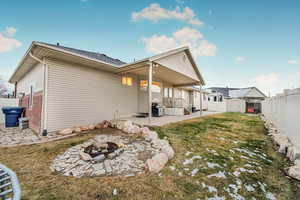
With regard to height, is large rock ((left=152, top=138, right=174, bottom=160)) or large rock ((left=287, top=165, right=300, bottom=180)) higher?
large rock ((left=152, top=138, right=174, bottom=160))

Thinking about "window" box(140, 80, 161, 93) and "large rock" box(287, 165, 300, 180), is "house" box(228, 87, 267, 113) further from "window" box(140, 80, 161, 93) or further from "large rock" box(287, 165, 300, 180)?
"large rock" box(287, 165, 300, 180)

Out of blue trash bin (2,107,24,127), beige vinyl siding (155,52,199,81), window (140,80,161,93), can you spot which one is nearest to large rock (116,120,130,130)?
beige vinyl siding (155,52,199,81)

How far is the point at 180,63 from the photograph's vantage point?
767 centimetres

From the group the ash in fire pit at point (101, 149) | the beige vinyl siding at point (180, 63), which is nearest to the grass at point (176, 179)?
the ash in fire pit at point (101, 149)

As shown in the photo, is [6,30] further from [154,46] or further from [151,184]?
[151,184]

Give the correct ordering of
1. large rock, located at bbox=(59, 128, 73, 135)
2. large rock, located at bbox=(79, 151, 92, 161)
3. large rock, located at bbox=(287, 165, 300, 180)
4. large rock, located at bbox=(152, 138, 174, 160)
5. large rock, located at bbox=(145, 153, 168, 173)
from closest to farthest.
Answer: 1. large rock, located at bbox=(287, 165, 300, 180)
2. large rock, located at bbox=(145, 153, 168, 173)
3. large rock, located at bbox=(79, 151, 92, 161)
4. large rock, located at bbox=(152, 138, 174, 160)
5. large rock, located at bbox=(59, 128, 73, 135)

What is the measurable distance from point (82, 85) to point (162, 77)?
5.80 meters

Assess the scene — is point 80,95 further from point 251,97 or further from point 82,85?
point 251,97

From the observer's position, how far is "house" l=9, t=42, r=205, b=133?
4.77 m

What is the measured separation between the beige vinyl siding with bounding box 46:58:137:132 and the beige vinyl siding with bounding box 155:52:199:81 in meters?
3.09

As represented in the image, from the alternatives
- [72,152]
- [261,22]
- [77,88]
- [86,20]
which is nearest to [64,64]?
[77,88]

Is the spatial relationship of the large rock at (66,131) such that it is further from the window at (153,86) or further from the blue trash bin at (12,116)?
the window at (153,86)

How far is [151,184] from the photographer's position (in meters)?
2.05

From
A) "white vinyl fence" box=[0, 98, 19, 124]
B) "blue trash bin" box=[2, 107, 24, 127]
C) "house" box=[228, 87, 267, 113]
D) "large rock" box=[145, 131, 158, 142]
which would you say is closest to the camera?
"large rock" box=[145, 131, 158, 142]
